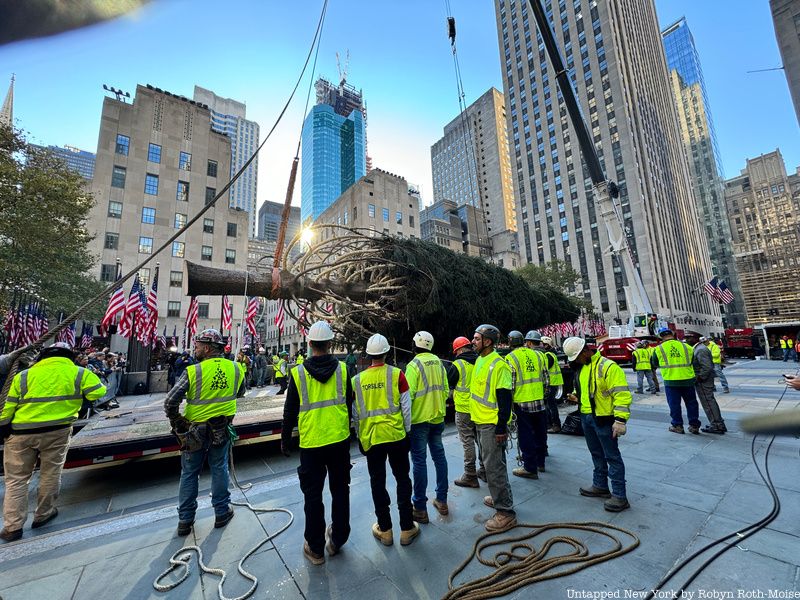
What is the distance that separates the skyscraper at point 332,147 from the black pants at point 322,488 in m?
105

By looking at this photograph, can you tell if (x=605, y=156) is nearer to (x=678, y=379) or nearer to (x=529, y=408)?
(x=678, y=379)

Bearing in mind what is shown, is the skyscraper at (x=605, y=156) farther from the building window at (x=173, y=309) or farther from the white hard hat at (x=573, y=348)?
the building window at (x=173, y=309)

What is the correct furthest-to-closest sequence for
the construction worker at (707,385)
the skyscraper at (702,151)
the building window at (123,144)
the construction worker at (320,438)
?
the skyscraper at (702,151) → the building window at (123,144) → the construction worker at (707,385) → the construction worker at (320,438)

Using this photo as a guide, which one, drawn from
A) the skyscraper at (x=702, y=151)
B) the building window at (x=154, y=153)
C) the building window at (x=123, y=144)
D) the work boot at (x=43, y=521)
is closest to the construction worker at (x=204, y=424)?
the work boot at (x=43, y=521)

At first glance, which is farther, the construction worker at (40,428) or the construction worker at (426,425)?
the construction worker at (40,428)

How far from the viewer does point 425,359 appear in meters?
4.30

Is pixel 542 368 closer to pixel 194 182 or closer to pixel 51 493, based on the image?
pixel 51 493

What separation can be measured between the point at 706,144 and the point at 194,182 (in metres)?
133

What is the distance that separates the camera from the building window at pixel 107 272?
30.3 meters

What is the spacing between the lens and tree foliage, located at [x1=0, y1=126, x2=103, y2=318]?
14.8 metres

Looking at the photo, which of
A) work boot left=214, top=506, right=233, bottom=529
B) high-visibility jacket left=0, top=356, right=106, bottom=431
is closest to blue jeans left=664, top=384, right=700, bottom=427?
work boot left=214, top=506, right=233, bottom=529

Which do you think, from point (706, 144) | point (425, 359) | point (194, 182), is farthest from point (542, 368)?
point (706, 144)

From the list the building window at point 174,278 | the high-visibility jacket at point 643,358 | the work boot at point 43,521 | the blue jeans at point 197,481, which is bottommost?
the work boot at point 43,521

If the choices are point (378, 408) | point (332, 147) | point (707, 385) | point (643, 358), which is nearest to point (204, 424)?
point (378, 408)
